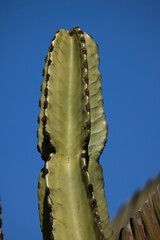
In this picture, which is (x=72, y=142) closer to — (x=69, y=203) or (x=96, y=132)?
(x=96, y=132)

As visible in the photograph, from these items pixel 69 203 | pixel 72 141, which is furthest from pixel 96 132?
pixel 69 203

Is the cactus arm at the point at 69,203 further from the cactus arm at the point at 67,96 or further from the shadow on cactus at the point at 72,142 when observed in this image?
the cactus arm at the point at 67,96

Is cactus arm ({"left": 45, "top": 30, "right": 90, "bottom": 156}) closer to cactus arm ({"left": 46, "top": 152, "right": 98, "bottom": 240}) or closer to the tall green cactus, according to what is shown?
the tall green cactus

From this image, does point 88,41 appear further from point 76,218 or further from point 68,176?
point 76,218

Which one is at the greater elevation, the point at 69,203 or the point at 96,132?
the point at 96,132

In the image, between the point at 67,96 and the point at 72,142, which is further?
the point at 67,96

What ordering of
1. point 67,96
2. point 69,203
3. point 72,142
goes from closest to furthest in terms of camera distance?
point 69,203 → point 72,142 → point 67,96

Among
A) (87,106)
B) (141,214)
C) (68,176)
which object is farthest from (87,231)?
(87,106)

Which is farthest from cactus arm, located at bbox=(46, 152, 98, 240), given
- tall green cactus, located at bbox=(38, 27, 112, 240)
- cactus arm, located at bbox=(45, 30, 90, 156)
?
cactus arm, located at bbox=(45, 30, 90, 156)
